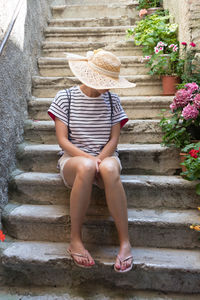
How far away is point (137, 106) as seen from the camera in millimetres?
2680

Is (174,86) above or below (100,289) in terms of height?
above

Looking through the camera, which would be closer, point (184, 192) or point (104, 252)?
point (104, 252)

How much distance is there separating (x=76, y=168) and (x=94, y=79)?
0.53 m

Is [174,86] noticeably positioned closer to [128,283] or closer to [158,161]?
[158,161]

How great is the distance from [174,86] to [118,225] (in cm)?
169

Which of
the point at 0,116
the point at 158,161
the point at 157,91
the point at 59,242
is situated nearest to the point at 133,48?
the point at 157,91

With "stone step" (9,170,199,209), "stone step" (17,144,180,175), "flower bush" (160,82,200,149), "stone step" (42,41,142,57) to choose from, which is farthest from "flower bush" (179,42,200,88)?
"stone step" (9,170,199,209)

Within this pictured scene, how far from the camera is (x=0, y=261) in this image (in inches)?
67.6

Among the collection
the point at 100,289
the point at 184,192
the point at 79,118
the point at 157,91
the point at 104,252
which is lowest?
the point at 100,289

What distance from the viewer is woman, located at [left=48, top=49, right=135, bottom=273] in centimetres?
162

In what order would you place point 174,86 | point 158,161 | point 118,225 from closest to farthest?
point 118,225 → point 158,161 → point 174,86

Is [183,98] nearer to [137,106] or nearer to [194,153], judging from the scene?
[194,153]

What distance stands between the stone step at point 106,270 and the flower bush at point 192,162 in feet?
1.55

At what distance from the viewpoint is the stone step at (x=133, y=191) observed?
6.51 feet
